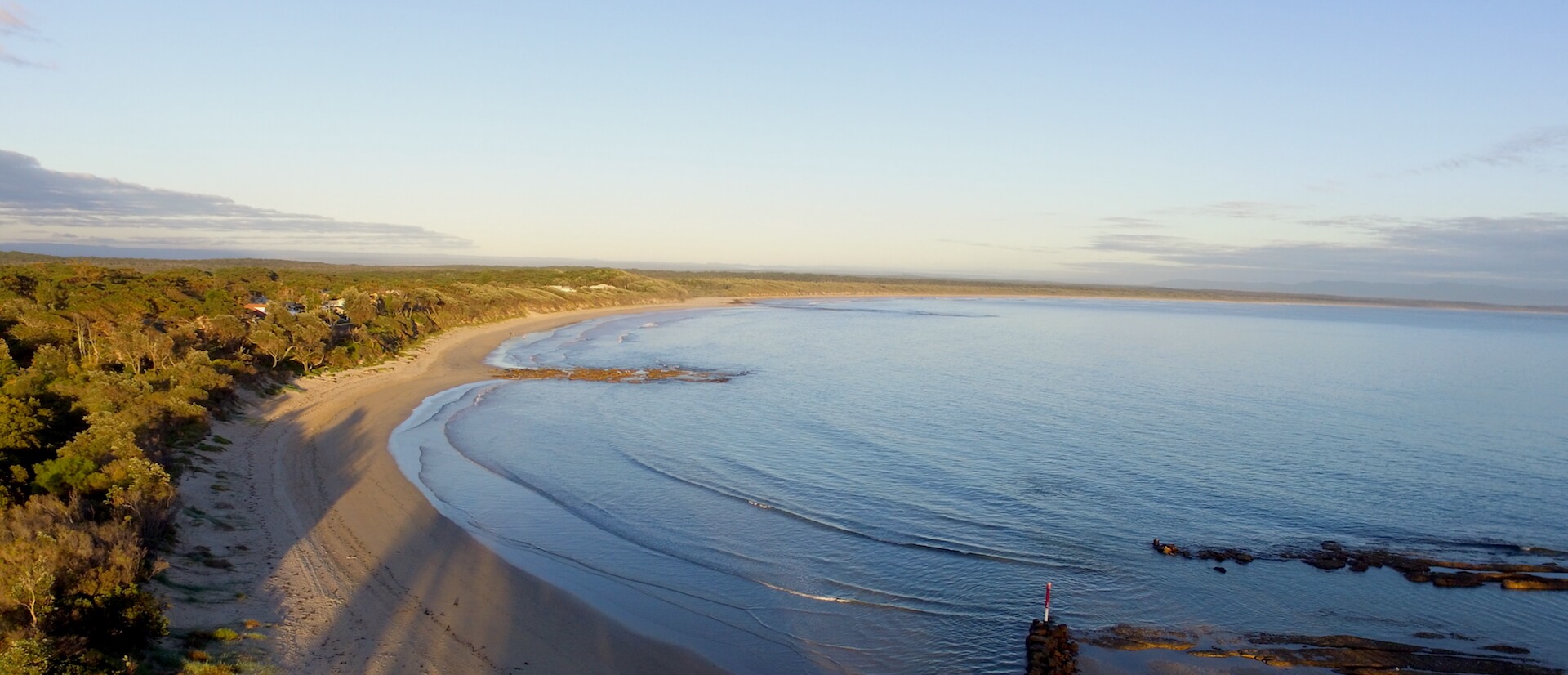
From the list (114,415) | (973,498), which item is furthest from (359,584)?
(973,498)

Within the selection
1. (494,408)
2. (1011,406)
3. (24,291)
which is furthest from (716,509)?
(24,291)

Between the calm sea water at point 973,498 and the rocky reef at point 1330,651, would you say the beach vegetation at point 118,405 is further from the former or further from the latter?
the rocky reef at point 1330,651

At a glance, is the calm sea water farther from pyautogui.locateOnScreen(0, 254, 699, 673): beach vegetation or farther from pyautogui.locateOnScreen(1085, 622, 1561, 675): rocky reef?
pyautogui.locateOnScreen(0, 254, 699, 673): beach vegetation

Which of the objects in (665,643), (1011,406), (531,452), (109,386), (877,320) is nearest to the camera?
(665,643)

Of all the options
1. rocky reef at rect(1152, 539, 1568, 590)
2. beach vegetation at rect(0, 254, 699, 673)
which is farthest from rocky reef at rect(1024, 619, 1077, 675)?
beach vegetation at rect(0, 254, 699, 673)

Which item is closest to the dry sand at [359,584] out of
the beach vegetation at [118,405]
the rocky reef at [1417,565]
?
the beach vegetation at [118,405]

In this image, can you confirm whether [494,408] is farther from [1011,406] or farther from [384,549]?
[1011,406]
